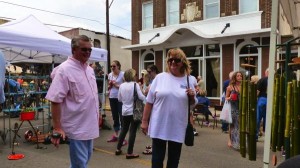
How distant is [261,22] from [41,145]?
11211 mm

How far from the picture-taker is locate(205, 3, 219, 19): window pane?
16922 mm

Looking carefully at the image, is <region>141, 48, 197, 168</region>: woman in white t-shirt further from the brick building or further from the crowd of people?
the brick building

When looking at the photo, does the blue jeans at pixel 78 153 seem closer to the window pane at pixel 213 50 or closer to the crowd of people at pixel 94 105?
the crowd of people at pixel 94 105

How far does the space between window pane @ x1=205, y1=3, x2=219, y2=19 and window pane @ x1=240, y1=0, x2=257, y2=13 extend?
140cm

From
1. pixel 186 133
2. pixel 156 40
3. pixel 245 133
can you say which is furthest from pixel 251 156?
pixel 156 40

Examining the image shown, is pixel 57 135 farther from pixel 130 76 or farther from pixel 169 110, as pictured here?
pixel 130 76

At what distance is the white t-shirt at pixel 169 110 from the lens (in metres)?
4.02

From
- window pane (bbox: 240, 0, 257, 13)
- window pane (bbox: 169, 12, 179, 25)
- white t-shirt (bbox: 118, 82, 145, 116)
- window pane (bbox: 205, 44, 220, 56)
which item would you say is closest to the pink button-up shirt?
white t-shirt (bbox: 118, 82, 145, 116)

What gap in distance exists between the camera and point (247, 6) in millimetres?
15703

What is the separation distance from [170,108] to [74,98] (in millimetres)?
1157

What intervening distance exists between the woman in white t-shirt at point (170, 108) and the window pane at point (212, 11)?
44.2ft

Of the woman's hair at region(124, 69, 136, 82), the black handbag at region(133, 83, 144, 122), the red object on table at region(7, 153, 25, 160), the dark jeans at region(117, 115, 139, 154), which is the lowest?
the red object on table at region(7, 153, 25, 160)

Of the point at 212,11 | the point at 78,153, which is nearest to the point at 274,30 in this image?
the point at 78,153

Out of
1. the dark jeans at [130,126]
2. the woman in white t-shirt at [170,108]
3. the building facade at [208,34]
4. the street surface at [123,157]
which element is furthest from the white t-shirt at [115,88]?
the building facade at [208,34]
